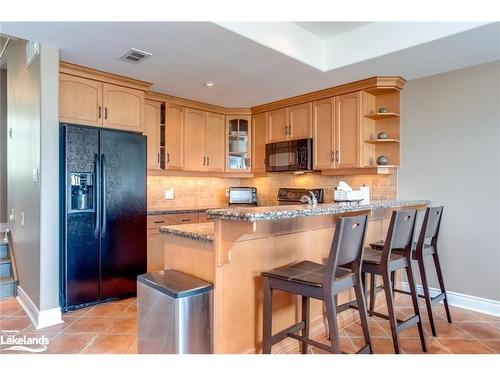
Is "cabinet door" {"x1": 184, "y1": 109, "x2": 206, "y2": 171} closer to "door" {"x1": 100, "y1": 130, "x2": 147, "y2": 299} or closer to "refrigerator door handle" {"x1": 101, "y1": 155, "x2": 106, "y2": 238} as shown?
"door" {"x1": 100, "y1": 130, "x2": 147, "y2": 299}

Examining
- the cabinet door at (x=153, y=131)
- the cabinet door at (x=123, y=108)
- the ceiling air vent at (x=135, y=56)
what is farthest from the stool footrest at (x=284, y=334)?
the cabinet door at (x=153, y=131)

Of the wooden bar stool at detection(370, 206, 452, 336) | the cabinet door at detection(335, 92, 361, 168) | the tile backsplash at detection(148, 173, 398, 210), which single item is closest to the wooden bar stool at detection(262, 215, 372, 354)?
the wooden bar stool at detection(370, 206, 452, 336)

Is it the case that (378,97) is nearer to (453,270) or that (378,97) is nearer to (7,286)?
(453,270)

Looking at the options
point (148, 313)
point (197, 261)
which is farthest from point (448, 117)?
point (148, 313)

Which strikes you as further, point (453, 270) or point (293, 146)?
point (293, 146)

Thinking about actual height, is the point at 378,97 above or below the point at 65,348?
above

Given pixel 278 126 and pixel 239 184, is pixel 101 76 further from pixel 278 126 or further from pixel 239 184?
pixel 239 184

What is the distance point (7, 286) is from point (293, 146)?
12.2ft

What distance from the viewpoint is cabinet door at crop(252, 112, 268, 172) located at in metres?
5.03

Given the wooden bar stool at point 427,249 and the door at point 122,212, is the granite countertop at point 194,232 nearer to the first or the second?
the door at point 122,212

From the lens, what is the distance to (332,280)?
69.1 inches

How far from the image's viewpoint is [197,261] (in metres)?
2.13

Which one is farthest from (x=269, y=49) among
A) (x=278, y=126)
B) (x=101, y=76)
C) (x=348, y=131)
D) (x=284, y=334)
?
(x=284, y=334)
